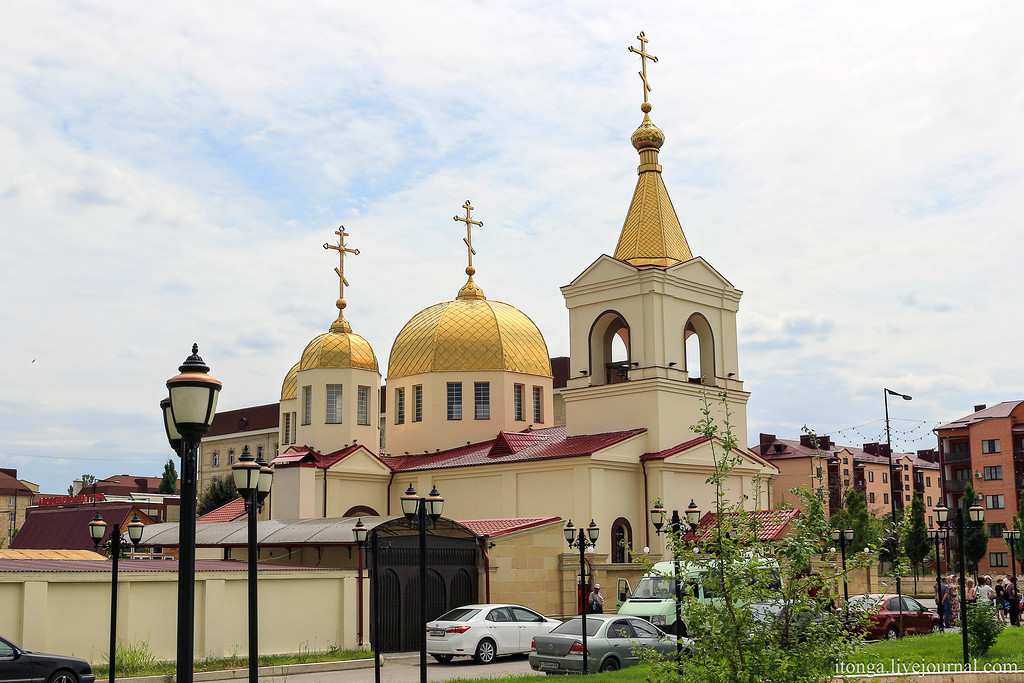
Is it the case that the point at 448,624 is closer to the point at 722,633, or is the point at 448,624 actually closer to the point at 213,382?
the point at 722,633

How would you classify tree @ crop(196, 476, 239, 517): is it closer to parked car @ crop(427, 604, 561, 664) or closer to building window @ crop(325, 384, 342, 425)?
building window @ crop(325, 384, 342, 425)

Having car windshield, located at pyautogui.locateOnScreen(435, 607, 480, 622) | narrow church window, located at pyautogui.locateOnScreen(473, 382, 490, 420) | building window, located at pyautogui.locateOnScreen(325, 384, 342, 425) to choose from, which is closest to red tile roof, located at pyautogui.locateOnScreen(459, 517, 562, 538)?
car windshield, located at pyautogui.locateOnScreen(435, 607, 480, 622)

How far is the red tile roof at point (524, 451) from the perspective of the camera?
3497 cm

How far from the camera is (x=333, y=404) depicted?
42.9 m

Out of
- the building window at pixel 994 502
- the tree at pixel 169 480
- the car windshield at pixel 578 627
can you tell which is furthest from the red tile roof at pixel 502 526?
the tree at pixel 169 480

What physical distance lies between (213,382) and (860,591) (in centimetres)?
3108

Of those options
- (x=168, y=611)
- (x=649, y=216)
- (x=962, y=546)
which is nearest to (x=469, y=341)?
(x=649, y=216)

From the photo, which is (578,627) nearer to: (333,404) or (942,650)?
(942,650)

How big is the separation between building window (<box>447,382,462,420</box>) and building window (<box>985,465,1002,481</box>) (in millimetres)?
45716

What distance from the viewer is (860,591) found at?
3500cm

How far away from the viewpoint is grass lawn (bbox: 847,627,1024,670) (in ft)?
57.5

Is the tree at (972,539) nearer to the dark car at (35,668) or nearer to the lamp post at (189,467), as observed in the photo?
the dark car at (35,668)

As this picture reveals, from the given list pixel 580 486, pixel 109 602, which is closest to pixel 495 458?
pixel 580 486

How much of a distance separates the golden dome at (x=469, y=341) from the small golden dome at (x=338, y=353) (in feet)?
6.35
